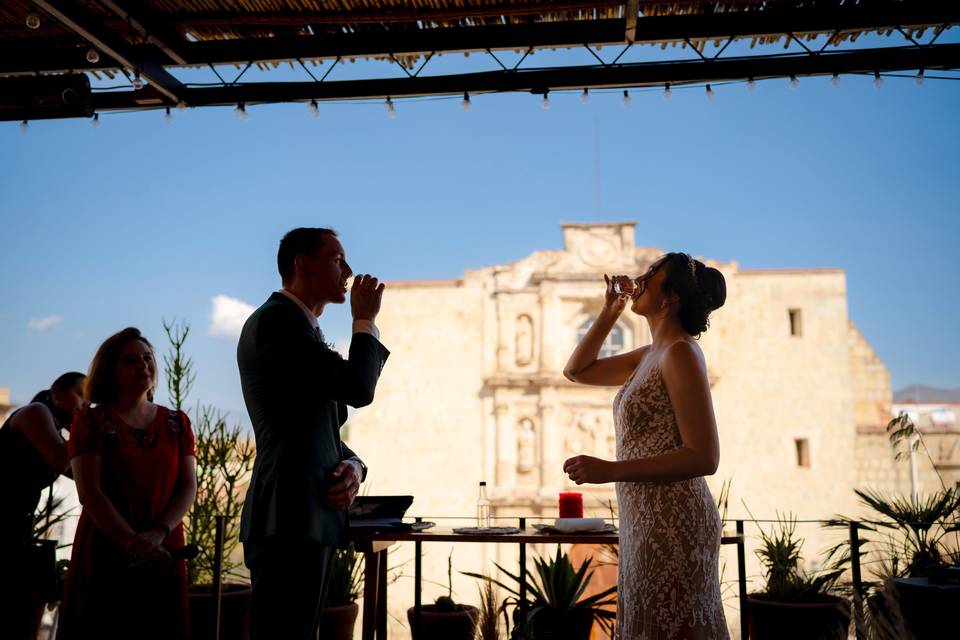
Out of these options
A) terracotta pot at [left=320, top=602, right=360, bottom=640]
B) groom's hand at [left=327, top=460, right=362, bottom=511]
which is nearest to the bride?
groom's hand at [left=327, top=460, right=362, bottom=511]

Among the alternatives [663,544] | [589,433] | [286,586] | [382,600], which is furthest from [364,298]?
[589,433]

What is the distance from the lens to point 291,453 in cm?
172

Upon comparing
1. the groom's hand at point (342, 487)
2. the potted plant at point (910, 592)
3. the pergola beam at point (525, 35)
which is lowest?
the potted plant at point (910, 592)

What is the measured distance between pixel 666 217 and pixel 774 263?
5.07 metres

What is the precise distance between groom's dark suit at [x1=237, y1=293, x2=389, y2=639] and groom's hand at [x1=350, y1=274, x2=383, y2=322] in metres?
0.06

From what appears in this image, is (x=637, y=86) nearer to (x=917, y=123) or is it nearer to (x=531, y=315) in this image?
(x=531, y=315)

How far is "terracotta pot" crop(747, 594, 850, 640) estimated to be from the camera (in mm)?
3816

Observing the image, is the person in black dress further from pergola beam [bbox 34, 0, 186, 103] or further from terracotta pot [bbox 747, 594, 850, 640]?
terracotta pot [bbox 747, 594, 850, 640]

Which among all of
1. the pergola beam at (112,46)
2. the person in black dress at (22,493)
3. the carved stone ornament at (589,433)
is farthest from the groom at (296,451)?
the carved stone ornament at (589,433)

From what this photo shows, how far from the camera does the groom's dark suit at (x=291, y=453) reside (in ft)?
5.43

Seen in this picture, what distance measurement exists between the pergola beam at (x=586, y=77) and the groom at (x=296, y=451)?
2.63m

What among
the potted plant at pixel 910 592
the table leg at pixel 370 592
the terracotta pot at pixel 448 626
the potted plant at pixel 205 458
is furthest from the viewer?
the potted plant at pixel 205 458

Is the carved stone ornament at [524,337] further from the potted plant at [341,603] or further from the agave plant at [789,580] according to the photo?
the potted plant at [341,603]

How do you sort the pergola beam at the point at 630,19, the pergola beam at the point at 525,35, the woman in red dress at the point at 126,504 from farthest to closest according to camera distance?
1. the pergola beam at the point at 525,35
2. the pergola beam at the point at 630,19
3. the woman in red dress at the point at 126,504
